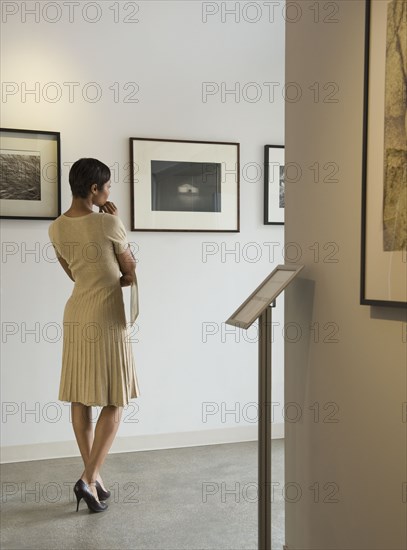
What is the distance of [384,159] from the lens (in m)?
1.77

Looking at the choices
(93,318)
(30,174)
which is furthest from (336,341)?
(30,174)

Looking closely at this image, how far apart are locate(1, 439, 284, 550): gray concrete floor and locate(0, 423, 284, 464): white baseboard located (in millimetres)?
56

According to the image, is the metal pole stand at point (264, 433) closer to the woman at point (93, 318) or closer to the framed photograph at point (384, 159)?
the framed photograph at point (384, 159)

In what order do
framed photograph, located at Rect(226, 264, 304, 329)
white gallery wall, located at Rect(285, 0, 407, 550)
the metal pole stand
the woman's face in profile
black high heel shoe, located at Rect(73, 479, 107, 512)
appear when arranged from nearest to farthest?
1. white gallery wall, located at Rect(285, 0, 407, 550)
2. framed photograph, located at Rect(226, 264, 304, 329)
3. the metal pole stand
4. black high heel shoe, located at Rect(73, 479, 107, 512)
5. the woman's face in profile

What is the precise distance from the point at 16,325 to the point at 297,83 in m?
2.53

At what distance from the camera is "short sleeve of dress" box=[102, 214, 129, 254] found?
320 centimetres

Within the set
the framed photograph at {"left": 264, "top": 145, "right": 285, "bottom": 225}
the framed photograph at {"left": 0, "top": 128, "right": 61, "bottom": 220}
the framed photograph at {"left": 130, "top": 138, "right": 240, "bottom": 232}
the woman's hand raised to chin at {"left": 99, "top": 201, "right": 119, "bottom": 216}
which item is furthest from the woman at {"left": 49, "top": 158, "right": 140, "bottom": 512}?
the framed photograph at {"left": 264, "top": 145, "right": 285, "bottom": 225}

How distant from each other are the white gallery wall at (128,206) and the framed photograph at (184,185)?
7 centimetres

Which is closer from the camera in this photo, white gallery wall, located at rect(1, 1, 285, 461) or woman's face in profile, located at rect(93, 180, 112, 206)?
woman's face in profile, located at rect(93, 180, 112, 206)

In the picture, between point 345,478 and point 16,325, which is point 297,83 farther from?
point 16,325

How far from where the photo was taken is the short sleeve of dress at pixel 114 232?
3201 millimetres

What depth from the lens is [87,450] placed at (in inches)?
131

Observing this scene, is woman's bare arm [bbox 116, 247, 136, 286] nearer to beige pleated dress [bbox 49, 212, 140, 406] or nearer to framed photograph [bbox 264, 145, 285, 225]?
beige pleated dress [bbox 49, 212, 140, 406]

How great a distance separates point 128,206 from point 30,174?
2.17 ft
